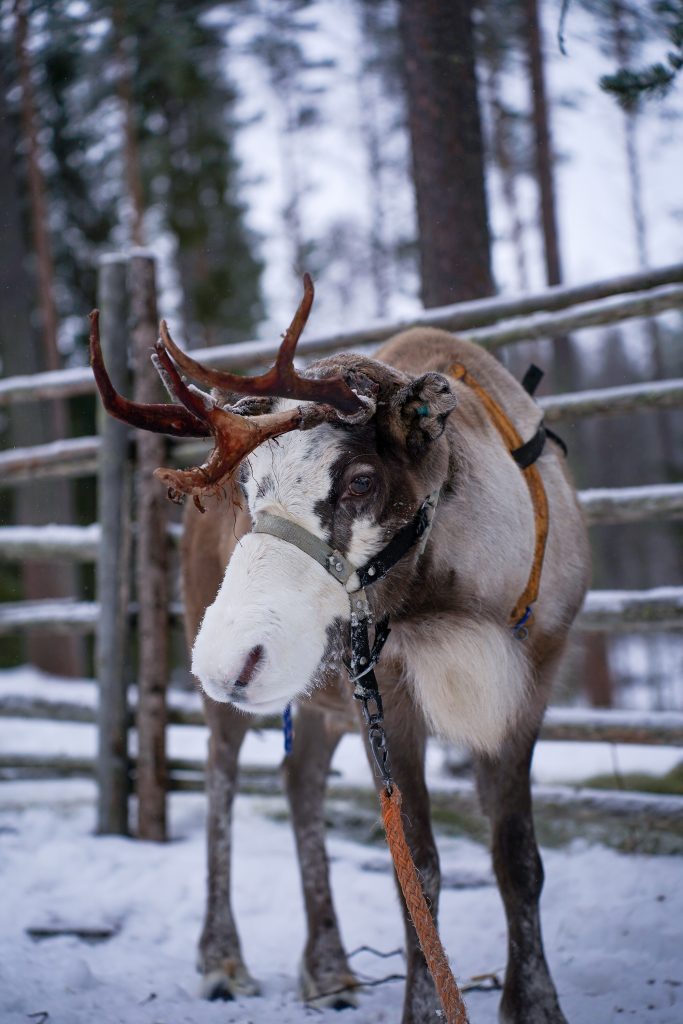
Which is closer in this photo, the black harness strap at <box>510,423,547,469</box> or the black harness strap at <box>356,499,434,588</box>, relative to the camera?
the black harness strap at <box>356,499,434,588</box>

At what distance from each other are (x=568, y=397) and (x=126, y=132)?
9.46 m

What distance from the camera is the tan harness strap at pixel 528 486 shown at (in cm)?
253

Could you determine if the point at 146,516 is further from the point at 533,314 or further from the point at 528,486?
the point at 528,486

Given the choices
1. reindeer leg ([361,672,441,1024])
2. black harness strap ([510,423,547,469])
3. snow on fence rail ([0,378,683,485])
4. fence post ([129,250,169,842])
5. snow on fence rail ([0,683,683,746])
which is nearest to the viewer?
reindeer leg ([361,672,441,1024])

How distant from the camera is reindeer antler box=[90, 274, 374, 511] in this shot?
71.9 inches

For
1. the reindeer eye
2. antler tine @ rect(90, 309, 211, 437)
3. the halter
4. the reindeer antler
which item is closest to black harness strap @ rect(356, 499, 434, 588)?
the halter

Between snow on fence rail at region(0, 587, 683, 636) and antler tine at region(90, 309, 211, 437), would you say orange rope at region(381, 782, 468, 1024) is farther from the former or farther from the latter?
snow on fence rail at region(0, 587, 683, 636)

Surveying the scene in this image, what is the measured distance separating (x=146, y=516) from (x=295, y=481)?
2.58 m

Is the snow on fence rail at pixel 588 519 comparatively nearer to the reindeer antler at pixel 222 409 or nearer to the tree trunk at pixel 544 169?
the reindeer antler at pixel 222 409

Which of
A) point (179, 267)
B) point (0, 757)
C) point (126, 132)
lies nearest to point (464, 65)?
point (0, 757)

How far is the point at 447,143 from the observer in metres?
4.56

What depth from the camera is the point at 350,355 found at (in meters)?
2.22

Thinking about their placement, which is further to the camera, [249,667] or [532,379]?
[532,379]

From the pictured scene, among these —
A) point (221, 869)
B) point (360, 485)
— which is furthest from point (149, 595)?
point (360, 485)
